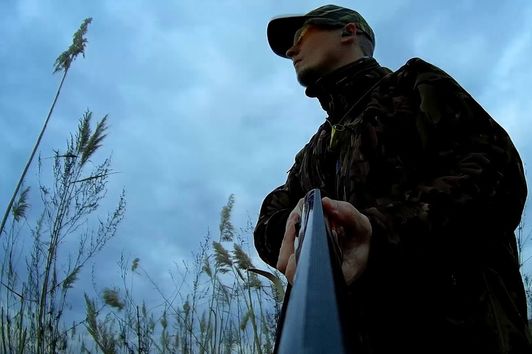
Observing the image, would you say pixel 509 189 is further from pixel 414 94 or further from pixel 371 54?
pixel 371 54

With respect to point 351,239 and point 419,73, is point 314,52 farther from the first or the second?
point 351,239

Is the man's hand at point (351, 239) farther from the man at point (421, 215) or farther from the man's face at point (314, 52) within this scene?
the man's face at point (314, 52)

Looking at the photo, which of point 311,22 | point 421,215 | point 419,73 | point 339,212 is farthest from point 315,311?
point 311,22

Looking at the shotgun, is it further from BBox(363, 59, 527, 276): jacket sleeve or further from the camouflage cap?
the camouflage cap

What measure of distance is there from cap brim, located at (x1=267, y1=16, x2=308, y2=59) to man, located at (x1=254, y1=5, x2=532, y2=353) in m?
0.35

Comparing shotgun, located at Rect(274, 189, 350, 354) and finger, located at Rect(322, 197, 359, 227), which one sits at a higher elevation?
finger, located at Rect(322, 197, 359, 227)

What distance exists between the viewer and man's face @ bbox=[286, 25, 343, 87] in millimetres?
1680

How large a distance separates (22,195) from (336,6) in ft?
8.22

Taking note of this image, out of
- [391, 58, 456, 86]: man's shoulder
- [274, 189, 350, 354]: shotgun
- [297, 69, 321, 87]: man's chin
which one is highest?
[297, 69, 321, 87]: man's chin

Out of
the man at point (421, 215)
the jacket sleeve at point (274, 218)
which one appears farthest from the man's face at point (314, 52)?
the jacket sleeve at point (274, 218)

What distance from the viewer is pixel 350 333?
31 cm

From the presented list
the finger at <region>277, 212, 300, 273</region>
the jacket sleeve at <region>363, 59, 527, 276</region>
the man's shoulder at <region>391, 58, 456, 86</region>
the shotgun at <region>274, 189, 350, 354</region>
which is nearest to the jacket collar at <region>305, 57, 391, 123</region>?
the man's shoulder at <region>391, 58, 456, 86</region>

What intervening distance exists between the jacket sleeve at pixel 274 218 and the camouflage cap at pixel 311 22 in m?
0.42

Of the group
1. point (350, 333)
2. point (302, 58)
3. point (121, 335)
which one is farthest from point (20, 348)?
point (350, 333)
